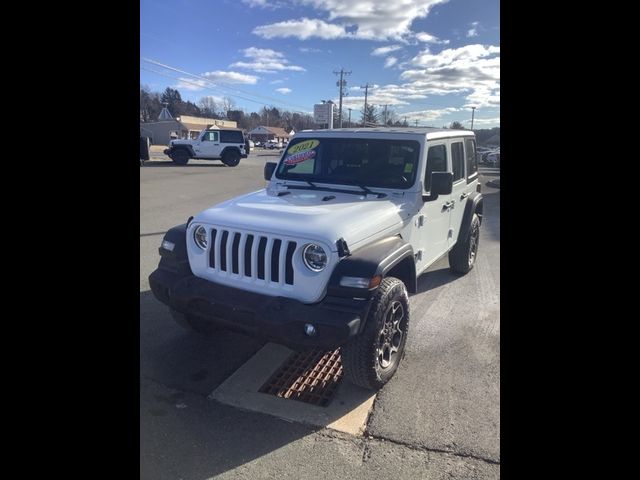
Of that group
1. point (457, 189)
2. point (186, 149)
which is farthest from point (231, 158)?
point (457, 189)

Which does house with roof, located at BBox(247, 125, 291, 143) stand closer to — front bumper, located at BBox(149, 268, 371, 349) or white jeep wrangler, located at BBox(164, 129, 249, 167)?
white jeep wrangler, located at BBox(164, 129, 249, 167)

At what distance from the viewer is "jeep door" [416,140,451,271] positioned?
13.3ft

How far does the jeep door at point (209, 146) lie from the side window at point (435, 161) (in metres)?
21.5

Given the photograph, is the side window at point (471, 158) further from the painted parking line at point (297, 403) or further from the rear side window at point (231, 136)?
the rear side window at point (231, 136)

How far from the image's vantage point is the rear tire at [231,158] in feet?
81.0

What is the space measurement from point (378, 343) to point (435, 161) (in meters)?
2.13

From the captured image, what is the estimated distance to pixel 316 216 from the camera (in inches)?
124

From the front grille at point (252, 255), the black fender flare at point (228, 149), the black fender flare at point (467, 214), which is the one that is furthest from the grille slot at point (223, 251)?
the black fender flare at point (228, 149)

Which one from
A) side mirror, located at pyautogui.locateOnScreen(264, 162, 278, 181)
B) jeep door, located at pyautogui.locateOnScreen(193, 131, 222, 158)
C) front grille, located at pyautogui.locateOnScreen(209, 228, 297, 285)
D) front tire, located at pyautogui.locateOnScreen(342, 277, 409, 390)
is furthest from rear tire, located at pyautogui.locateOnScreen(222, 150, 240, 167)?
front tire, located at pyautogui.locateOnScreen(342, 277, 409, 390)

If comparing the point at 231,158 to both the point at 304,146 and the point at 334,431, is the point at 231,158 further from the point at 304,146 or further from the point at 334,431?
the point at 334,431

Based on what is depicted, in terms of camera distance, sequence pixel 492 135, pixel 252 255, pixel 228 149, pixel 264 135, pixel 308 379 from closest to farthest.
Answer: pixel 492 135
pixel 252 255
pixel 308 379
pixel 228 149
pixel 264 135
